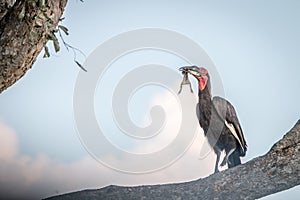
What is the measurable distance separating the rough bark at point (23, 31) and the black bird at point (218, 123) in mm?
1817

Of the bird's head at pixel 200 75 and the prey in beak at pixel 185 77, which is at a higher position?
the bird's head at pixel 200 75

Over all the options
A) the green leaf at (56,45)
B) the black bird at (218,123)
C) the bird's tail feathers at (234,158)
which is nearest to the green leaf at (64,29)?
the green leaf at (56,45)

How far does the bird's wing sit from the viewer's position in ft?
10.3

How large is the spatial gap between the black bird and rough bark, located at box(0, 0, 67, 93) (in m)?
1.82

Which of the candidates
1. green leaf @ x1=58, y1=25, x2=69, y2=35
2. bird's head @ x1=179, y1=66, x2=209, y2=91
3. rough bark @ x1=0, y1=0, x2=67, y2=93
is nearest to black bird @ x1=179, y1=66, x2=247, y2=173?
bird's head @ x1=179, y1=66, x2=209, y2=91

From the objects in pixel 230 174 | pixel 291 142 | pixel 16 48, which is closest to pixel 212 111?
pixel 230 174

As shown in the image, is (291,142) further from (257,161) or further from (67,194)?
(67,194)

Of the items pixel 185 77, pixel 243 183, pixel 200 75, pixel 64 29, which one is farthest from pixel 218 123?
pixel 64 29

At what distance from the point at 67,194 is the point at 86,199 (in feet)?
0.37

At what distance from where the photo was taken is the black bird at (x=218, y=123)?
3.16 m

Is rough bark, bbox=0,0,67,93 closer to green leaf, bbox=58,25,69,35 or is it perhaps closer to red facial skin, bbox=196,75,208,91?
green leaf, bbox=58,25,69,35

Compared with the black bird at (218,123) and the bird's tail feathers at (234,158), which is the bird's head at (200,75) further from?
the bird's tail feathers at (234,158)

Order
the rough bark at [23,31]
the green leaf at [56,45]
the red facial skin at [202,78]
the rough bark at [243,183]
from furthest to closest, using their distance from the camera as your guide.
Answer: the red facial skin at [202,78]
the rough bark at [243,183]
the green leaf at [56,45]
the rough bark at [23,31]

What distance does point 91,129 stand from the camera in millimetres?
2148
